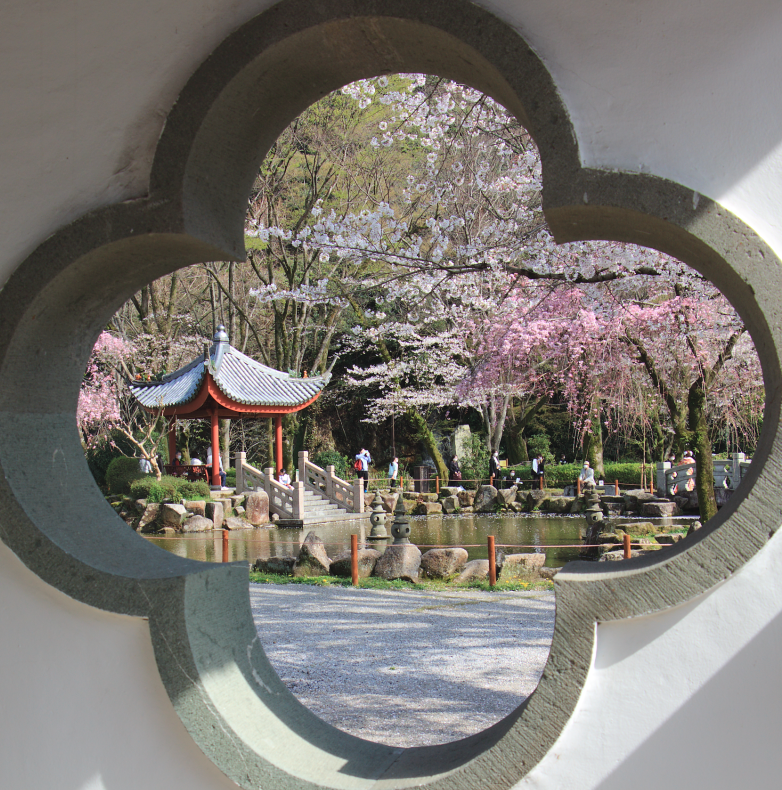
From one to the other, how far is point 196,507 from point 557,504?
28.9ft

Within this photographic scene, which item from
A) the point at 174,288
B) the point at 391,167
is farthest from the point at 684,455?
the point at 174,288

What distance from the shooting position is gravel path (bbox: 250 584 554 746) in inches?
156

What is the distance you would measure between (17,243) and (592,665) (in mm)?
2095

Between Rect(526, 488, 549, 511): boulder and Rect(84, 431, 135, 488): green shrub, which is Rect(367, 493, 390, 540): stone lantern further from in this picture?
Rect(84, 431, 135, 488): green shrub

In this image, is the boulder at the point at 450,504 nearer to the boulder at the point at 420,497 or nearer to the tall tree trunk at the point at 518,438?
the boulder at the point at 420,497

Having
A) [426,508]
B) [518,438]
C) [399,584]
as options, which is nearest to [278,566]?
[399,584]

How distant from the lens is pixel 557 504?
18156mm

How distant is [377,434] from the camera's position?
26.8 metres

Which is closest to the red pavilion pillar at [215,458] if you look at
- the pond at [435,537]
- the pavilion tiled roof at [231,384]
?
the pavilion tiled roof at [231,384]

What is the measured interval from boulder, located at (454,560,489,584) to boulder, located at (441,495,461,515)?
32.9 ft

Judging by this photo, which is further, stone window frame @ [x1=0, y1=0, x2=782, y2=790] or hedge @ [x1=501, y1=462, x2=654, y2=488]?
hedge @ [x1=501, y1=462, x2=654, y2=488]

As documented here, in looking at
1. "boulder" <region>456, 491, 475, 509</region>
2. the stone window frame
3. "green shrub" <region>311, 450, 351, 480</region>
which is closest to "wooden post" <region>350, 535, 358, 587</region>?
the stone window frame

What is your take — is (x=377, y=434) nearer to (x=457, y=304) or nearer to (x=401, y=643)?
(x=457, y=304)

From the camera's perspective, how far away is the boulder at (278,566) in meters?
9.95
